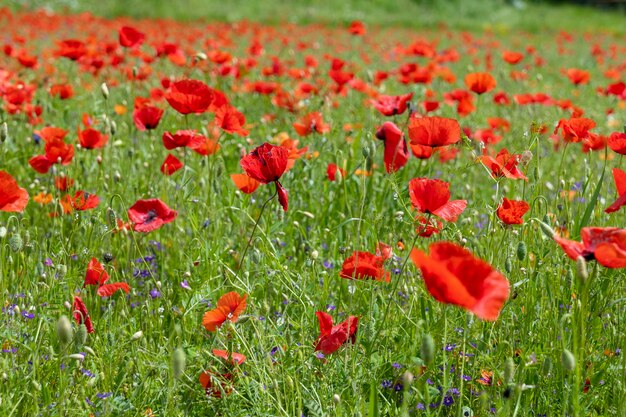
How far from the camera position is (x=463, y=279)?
1.27m

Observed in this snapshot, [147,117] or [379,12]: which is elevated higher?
[147,117]

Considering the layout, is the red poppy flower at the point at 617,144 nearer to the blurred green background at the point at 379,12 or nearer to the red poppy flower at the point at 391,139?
the red poppy flower at the point at 391,139

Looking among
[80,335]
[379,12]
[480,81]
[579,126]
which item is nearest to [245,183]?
[80,335]

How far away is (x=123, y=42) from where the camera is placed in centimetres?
339

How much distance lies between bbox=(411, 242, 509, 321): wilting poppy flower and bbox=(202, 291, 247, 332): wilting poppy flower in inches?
23.8

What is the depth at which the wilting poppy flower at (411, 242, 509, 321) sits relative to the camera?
1.21 metres

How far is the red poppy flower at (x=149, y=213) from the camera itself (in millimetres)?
2090

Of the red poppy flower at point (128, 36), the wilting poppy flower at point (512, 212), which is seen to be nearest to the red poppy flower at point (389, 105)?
the wilting poppy flower at point (512, 212)

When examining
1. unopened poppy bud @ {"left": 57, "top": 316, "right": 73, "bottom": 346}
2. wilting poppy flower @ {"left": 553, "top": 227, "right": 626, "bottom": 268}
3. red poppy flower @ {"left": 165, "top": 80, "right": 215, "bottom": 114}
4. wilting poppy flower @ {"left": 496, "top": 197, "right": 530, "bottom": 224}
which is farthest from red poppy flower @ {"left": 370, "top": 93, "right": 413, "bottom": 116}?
unopened poppy bud @ {"left": 57, "top": 316, "right": 73, "bottom": 346}

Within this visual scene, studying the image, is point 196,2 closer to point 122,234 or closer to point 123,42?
point 123,42

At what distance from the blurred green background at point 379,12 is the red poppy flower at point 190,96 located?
14.2 meters

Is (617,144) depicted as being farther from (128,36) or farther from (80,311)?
(128,36)

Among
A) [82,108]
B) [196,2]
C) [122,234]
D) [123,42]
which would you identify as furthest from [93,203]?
[196,2]

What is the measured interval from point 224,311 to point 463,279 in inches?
26.4
